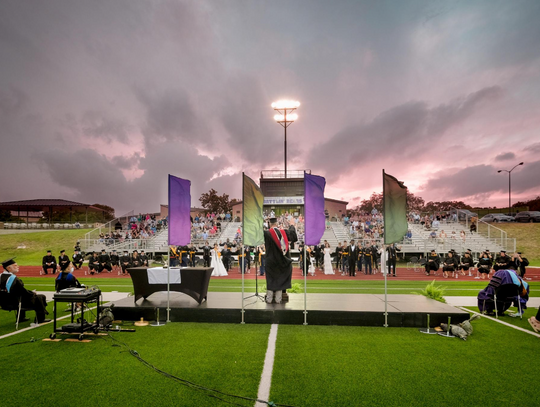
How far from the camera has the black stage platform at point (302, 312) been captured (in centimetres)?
735

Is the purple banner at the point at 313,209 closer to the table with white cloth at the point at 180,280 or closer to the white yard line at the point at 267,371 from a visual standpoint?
the white yard line at the point at 267,371

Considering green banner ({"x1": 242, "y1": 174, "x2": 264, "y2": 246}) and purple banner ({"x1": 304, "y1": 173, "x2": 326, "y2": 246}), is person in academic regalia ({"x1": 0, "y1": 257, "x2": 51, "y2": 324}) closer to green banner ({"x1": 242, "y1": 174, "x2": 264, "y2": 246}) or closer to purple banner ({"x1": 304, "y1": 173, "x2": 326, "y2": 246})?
green banner ({"x1": 242, "y1": 174, "x2": 264, "y2": 246})

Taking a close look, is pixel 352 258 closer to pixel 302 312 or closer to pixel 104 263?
pixel 302 312

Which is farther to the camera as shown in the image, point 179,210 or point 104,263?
point 104,263

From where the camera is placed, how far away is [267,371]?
5.00 meters

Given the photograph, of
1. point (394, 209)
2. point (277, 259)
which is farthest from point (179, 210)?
point (394, 209)

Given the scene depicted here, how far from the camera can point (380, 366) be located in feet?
16.9

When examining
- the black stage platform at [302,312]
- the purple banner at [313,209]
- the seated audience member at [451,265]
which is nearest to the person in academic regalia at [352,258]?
the seated audience member at [451,265]

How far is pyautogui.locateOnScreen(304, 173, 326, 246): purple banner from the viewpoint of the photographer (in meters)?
7.50

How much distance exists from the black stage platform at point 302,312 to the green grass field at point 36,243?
27384 mm

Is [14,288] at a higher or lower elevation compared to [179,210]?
lower

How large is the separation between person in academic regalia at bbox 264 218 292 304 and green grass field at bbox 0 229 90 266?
96.5 ft

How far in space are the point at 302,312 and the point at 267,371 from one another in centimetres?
266

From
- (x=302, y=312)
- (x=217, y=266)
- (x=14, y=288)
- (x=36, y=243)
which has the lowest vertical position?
(x=217, y=266)
